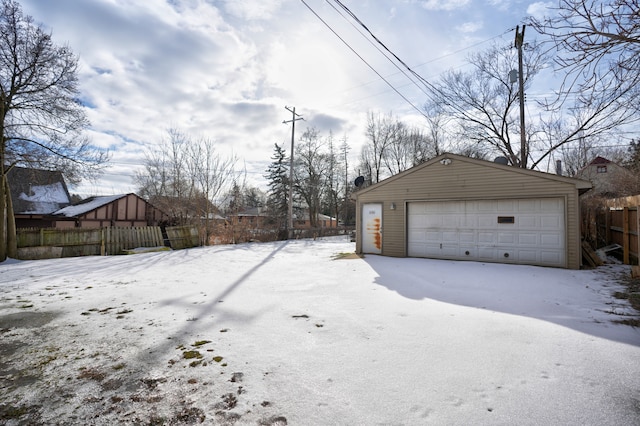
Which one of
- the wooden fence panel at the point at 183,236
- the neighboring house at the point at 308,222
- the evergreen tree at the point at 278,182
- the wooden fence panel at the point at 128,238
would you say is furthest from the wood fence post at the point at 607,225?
the evergreen tree at the point at 278,182

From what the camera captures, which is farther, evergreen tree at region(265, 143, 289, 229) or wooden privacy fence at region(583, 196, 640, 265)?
evergreen tree at region(265, 143, 289, 229)

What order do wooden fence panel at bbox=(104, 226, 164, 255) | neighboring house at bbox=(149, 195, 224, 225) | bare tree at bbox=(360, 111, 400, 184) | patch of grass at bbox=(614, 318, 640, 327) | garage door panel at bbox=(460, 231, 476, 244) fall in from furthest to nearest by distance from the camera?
1. bare tree at bbox=(360, 111, 400, 184)
2. neighboring house at bbox=(149, 195, 224, 225)
3. wooden fence panel at bbox=(104, 226, 164, 255)
4. garage door panel at bbox=(460, 231, 476, 244)
5. patch of grass at bbox=(614, 318, 640, 327)

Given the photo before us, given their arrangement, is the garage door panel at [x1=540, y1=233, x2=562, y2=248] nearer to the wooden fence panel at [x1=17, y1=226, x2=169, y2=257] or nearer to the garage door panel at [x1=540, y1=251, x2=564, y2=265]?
the garage door panel at [x1=540, y1=251, x2=564, y2=265]

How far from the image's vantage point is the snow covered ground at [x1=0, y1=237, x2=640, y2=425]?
202 centimetres

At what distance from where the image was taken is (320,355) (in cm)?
286

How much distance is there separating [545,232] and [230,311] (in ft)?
26.0

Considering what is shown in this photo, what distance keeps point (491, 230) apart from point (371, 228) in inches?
145

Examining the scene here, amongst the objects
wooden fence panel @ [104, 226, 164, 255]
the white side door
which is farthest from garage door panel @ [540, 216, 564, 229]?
wooden fence panel @ [104, 226, 164, 255]

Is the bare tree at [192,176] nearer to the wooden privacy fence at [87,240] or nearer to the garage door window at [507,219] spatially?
the wooden privacy fence at [87,240]

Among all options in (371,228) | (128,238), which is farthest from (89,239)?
(371,228)

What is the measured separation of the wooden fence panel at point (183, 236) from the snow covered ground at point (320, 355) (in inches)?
317

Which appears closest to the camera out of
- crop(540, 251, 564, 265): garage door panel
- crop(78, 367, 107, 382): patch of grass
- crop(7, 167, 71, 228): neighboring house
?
crop(78, 367, 107, 382): patch of grass

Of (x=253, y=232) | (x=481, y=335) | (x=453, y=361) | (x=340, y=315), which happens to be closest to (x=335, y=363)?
(x=453, y=361)

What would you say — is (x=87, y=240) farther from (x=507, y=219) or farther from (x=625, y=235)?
(x=625, y=235)
